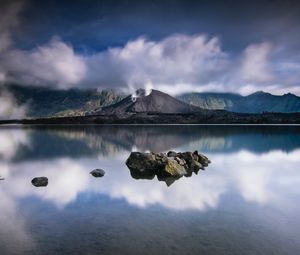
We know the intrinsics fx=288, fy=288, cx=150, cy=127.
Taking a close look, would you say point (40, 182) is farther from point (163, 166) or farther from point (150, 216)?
point (150, 216)

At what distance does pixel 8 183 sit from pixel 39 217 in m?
11.7

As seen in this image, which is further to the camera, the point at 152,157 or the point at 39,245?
the point at 152,157

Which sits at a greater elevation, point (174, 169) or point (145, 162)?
point (145, 162)

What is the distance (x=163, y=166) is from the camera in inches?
1177

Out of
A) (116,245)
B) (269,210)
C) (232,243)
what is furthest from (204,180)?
(116,245)

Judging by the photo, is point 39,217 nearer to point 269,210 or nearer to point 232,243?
point 232,243

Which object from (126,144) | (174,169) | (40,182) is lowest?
(126,144)

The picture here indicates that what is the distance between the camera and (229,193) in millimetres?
22469

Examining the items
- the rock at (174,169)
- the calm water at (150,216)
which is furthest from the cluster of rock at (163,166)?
the calm water at (150,216)

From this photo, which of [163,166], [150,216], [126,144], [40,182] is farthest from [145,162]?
[126,144]

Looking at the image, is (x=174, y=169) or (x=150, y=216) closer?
(x=150, y=216)

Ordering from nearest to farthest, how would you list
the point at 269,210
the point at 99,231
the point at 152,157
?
the point at 99,231
the point at 269,210
the point at 152,157

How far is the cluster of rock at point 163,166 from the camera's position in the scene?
28844 mm

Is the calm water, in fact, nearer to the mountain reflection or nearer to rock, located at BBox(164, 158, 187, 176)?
rock, located at BBox(164, 158, 187, 176)
